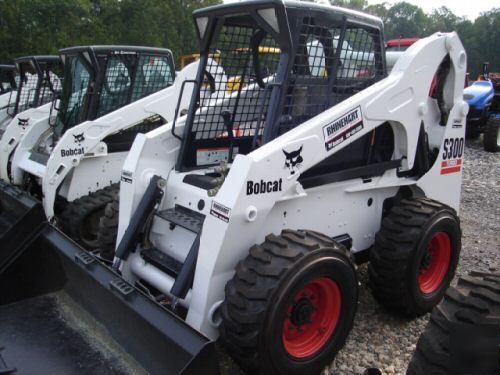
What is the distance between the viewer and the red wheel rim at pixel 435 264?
376 cm

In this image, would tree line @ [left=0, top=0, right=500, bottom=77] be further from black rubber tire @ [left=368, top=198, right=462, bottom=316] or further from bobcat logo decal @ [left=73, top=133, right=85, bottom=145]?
black rubber tire @ [left=368, top=198, right=462, bottom=316]

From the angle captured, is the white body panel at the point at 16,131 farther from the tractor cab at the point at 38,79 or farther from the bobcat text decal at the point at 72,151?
the bobcat text decal at the point at 72,151

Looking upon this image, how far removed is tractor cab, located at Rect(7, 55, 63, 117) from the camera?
7.78 m

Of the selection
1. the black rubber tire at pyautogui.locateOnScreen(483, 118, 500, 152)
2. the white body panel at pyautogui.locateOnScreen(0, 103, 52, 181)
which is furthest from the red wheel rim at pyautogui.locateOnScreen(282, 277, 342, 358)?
the black rubber tire at pyautogui.locateOnScreen(483, 118, 500, 152)

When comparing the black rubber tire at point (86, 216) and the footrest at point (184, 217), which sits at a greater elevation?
the footrest at point (184, 217)

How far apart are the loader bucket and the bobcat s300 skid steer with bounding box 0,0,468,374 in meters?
0.01

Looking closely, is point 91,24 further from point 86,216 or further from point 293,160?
point 293,160

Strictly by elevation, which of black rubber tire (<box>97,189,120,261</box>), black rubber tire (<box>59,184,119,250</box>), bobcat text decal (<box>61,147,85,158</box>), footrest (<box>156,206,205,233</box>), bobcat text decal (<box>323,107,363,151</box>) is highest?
bobcat text decal (<box>323,107,363,151</box>)

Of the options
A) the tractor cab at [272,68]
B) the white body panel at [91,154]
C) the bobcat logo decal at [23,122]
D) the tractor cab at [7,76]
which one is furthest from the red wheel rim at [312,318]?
the tractor cab at [7,76]

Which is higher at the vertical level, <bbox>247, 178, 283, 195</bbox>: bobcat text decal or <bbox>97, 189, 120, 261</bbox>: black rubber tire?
<bbox>247, 178, 283, 195</bbox>: bobcat text decal

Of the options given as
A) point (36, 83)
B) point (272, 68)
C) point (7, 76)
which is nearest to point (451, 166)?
point (272, 68)

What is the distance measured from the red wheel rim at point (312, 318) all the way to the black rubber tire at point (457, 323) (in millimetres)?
755

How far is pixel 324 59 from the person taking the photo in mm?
3293

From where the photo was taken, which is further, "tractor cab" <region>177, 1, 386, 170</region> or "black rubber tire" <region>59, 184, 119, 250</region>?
"black rubber tire" <region>59, 184, 119, 250</region>
